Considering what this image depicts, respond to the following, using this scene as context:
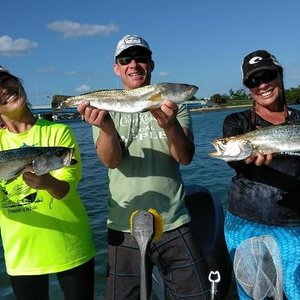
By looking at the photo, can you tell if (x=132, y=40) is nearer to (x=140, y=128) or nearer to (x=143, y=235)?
(x=140, y=128)

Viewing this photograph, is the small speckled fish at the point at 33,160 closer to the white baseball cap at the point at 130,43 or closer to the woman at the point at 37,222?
the woman at the point at 37,222

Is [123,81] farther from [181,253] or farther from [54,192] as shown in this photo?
[181,253]

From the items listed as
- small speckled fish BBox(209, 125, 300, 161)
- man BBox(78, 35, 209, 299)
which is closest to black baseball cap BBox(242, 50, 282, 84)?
small speckled fish BBox(209, 125, 300, 161)

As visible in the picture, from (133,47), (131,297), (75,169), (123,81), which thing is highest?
(133,47)

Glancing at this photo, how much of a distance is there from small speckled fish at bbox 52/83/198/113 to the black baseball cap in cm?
57

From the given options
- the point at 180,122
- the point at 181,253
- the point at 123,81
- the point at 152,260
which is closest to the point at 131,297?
the point at 152,260

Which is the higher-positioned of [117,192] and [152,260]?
[117,192]

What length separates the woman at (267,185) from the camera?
3725 millimetres

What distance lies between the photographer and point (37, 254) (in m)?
3.59

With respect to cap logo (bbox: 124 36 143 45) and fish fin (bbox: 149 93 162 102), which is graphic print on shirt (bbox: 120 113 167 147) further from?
cap logo (bbox: 124 36 143 45)

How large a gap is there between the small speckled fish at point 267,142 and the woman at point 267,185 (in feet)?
0.25

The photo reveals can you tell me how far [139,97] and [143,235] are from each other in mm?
1242

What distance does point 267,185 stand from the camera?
3.80 m

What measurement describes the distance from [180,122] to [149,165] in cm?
56
